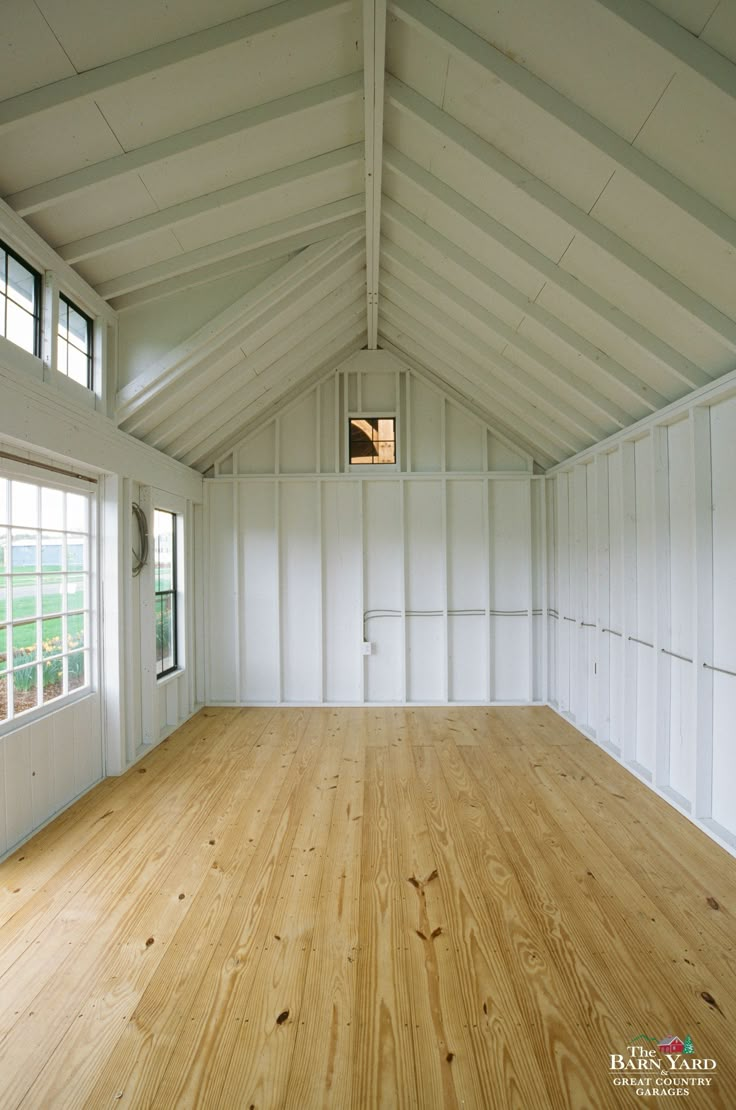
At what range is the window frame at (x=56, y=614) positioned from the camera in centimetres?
296

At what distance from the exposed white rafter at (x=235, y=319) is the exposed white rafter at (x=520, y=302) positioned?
1.74ft

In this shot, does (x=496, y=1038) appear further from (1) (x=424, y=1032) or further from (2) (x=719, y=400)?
(2) (x=719, y=400)

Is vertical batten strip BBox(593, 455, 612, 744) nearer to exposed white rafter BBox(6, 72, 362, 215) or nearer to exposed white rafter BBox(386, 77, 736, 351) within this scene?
exposed white rafter BBox(386, 77, 736, 351)

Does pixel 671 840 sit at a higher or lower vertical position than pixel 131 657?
lower

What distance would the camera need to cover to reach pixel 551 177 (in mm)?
2492

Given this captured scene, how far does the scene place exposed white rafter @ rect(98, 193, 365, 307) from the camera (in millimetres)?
3328

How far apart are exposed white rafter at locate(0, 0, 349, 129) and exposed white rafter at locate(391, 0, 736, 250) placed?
13.5 inches

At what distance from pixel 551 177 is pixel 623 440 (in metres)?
2.17

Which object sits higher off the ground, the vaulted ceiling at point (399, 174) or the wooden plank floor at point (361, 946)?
the vaulted ceiling at point (399, 174)

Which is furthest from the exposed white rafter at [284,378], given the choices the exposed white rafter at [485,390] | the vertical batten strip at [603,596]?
the vertical batten strip at [603,596]

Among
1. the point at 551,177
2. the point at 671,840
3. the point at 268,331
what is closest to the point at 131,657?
the point at 268,331

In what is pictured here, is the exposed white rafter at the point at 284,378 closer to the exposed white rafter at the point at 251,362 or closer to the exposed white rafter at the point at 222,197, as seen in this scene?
the exposed white rafter at the point at 251,362

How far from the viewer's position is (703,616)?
3.17m

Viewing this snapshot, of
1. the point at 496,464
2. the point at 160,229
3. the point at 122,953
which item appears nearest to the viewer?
the point at 122,953
